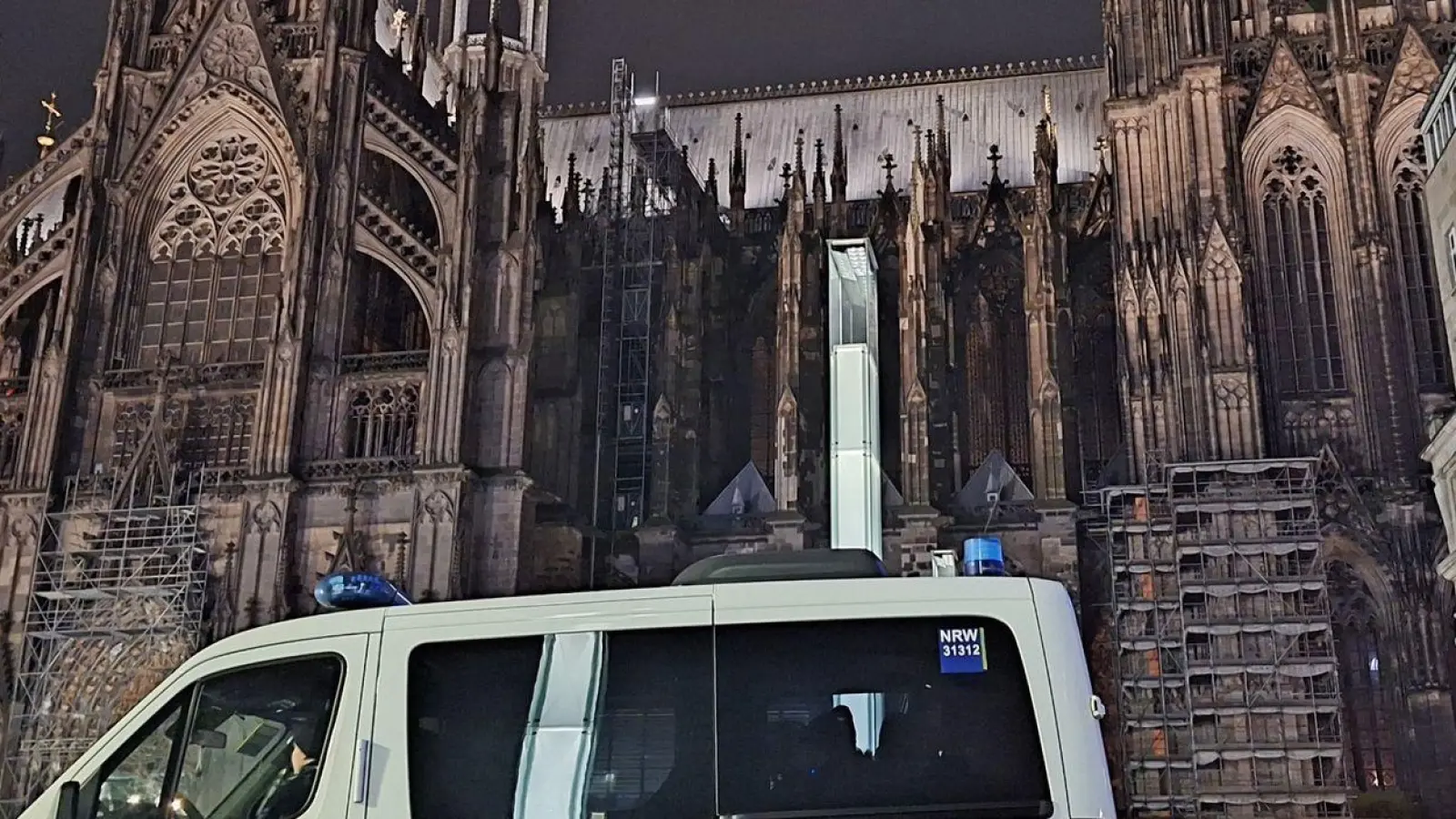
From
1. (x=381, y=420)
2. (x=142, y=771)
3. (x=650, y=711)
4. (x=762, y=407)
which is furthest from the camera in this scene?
(x=762, y=407)

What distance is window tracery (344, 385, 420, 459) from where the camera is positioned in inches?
1106

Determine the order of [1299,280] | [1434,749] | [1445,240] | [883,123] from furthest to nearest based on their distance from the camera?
1. [883,123]
2. [1299,280]
3. [1434,749]
4. [1445,240]

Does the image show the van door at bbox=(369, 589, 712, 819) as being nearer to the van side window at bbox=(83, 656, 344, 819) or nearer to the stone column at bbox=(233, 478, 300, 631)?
the van side window at bbox=(83, 656, 344, 819)

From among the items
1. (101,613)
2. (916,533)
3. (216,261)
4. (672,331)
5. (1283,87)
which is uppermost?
(1283,87)

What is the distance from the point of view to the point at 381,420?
28.3 m

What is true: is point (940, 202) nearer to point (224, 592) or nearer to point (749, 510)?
point (749, 510)

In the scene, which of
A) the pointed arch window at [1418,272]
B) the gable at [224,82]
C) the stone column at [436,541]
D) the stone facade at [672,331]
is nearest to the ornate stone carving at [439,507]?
the stone column at [436,541]

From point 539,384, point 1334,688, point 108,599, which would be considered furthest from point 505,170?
point 1334,688

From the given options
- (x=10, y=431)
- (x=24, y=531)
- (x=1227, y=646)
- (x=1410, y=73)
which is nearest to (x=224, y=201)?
(x=10, y=431)

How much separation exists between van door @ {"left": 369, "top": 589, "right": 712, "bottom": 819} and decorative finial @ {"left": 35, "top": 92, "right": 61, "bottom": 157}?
116 ft

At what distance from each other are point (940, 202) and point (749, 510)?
7995 mm

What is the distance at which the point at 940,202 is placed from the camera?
3161 centimetres

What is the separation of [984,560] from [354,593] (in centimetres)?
265

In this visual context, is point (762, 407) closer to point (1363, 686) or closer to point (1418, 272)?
point (1363, 686)
